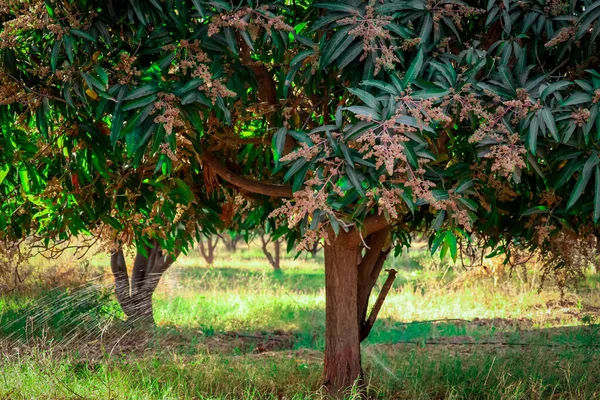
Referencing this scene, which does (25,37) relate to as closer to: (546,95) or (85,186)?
(85,186)

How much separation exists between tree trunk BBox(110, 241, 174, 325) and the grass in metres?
0.17

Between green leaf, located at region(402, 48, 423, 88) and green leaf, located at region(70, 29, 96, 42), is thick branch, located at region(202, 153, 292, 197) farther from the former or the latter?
green leaf, located at region(402, 48, 423, 88)

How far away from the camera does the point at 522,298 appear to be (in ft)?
39.3

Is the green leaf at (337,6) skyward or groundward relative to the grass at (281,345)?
skyward

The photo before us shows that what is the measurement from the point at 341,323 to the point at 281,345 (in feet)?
14.4

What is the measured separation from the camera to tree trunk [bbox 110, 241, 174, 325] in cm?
765

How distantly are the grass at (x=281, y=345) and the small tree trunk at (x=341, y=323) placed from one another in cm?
18

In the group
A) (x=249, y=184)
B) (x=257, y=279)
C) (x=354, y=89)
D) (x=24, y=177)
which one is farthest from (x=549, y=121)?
(x=257, y=279)

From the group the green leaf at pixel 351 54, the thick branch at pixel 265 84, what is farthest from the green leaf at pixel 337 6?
the thick branch at pixel 265 84

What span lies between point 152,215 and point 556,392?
10.0ft

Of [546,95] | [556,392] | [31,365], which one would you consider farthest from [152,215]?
[556,392]

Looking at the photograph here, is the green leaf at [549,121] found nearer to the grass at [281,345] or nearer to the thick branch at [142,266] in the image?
the grass at [281,345]

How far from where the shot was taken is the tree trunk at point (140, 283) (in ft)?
25.1

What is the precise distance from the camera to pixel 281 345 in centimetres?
880
